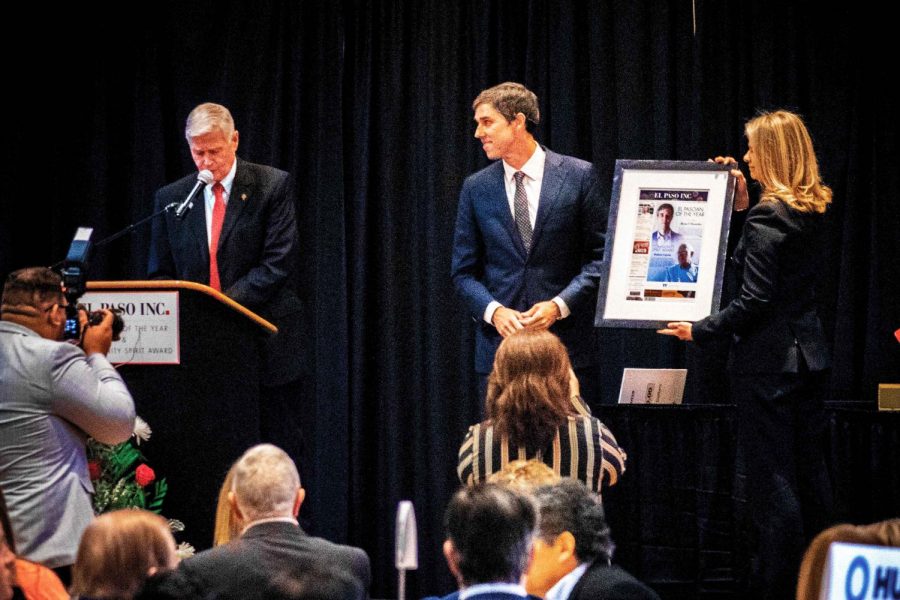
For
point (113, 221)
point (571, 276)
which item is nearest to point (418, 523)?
point (571, 276)

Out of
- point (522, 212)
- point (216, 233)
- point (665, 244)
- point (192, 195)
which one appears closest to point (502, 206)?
point (522, 212)

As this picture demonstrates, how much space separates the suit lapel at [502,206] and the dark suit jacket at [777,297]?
97 centimetres

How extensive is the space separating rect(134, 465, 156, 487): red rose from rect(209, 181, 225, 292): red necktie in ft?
3.41

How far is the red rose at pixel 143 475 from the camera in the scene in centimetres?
470

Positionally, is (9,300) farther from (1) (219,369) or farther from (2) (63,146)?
(2) (63,146)

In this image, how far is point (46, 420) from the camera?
13.4 feet

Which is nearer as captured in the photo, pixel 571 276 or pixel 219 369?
pixel 219 369

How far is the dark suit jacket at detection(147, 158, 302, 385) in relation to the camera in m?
5.45

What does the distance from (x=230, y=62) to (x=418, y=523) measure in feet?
8.73

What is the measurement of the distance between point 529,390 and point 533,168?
1.80 m

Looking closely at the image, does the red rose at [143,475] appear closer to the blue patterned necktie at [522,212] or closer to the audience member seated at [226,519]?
the audience member seated at [226,519]

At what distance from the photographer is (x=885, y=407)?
17.6 feet

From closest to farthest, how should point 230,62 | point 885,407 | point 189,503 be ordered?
point 189,503 < point 885,407 < point 230,62

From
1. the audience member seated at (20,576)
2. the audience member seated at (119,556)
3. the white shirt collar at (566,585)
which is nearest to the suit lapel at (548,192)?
the white shirt collar at (566,585)
